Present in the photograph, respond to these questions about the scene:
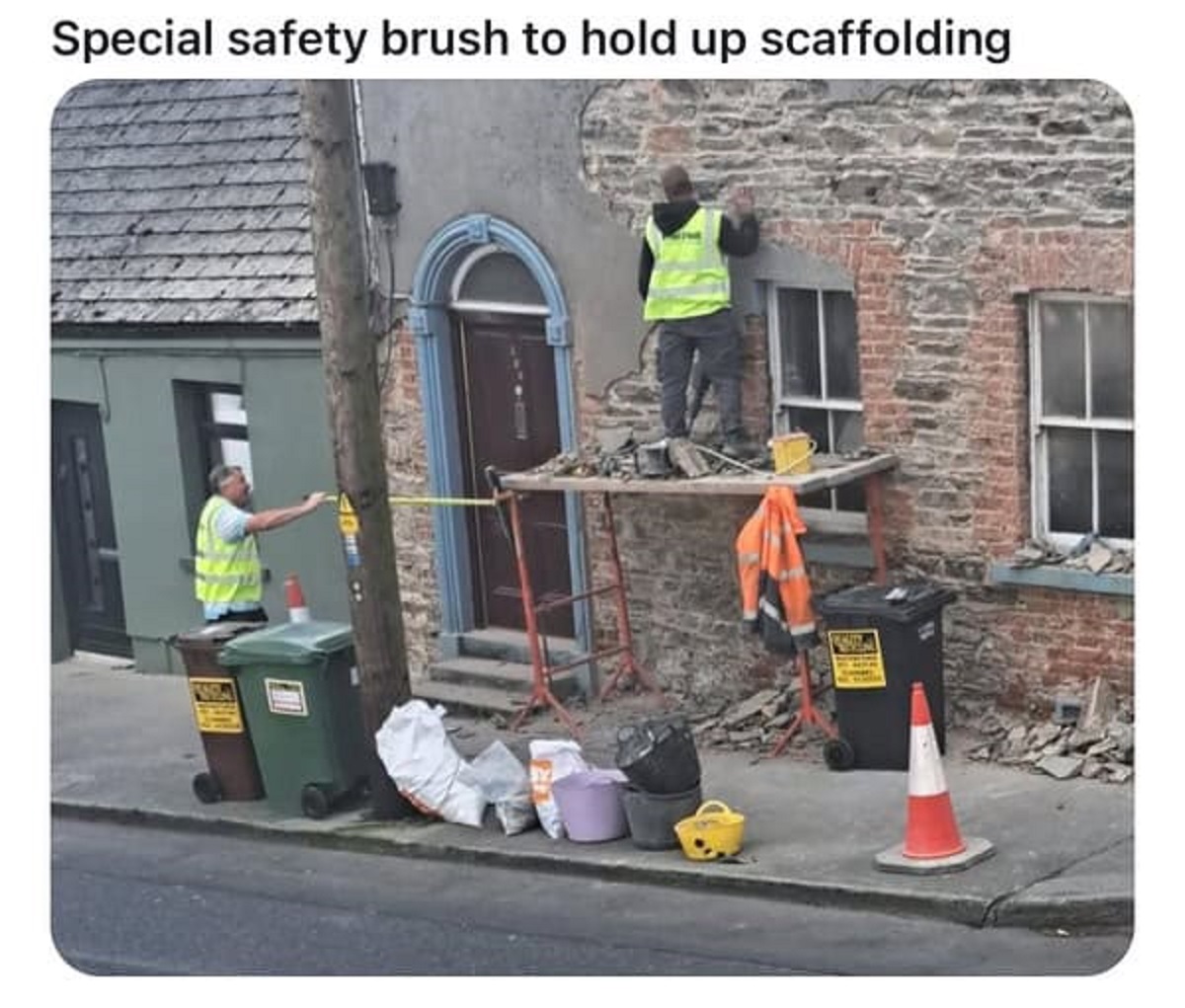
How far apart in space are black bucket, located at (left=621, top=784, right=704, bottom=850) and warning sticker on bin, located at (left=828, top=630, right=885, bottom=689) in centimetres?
110

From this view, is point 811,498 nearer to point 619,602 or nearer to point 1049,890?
point 619,602

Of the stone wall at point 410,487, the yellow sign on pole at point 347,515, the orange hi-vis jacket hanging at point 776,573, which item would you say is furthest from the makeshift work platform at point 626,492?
the yellow sign on pole at point 347,515

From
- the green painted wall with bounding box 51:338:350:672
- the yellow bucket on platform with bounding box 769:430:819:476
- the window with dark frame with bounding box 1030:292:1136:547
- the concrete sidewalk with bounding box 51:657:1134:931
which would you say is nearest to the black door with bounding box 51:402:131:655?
the green painted wall with bounding box 51:338:350:672

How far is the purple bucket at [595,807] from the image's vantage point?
514 inches

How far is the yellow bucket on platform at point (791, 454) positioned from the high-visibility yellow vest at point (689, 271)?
92 cm

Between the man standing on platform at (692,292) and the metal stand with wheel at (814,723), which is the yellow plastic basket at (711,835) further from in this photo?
the man standing on platform at (692,292)

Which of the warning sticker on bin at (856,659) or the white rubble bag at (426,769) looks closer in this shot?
the warning sticker on bin at (856,659)

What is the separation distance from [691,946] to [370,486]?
10.6 ft

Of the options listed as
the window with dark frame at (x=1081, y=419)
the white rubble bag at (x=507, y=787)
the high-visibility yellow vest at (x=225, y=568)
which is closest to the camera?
the window with dark frame at (x=1081, y=419)

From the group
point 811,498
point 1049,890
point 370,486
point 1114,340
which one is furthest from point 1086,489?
point 370,486

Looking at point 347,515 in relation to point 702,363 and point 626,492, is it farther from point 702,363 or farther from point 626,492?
point 702,363

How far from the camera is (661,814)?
12.8m

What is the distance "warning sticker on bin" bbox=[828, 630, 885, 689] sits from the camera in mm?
13375

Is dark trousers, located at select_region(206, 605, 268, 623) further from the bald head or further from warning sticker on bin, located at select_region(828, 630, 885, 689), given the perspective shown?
warning sticker on bin, located at select_region(828, 630, 885, 689)
